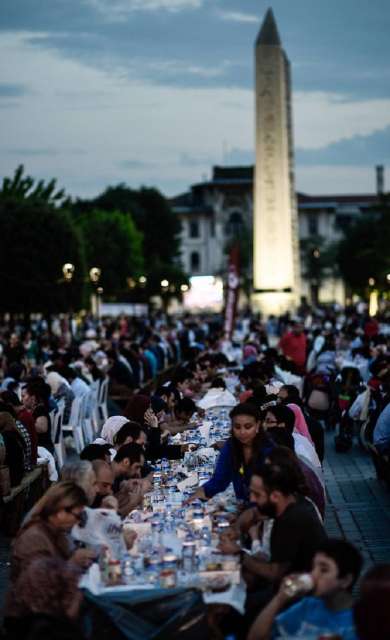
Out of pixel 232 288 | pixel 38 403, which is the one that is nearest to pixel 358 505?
pixel 38 403

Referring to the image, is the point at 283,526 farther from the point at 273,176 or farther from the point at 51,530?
the point at 273,176

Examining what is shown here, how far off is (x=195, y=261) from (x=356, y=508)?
10878 centimetres

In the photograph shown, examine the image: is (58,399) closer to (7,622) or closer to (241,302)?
(7,622)

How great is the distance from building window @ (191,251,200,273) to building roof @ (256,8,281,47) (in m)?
65.3

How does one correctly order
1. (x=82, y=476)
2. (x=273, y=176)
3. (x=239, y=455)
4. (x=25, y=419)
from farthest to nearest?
(x=273, y=176) < (x=25, y=419) < (x=239, y=455) < (x=82, y=476)

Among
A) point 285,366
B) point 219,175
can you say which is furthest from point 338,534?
point 219,175

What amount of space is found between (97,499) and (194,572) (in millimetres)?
1690

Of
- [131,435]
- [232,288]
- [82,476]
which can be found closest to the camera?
[82,476]

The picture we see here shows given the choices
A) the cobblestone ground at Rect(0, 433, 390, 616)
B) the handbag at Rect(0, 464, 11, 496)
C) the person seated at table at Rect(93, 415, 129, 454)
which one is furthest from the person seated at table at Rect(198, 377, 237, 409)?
the person seated at table at Rect(93, 415, 129, 454)

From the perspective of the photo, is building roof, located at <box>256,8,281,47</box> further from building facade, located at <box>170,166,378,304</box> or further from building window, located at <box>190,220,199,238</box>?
building window, located at <box>190,220,199,238</box>

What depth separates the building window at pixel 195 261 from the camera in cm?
12112

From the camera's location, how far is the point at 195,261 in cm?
12162

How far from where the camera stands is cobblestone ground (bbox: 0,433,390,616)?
10820mm

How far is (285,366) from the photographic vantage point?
20.9 m
